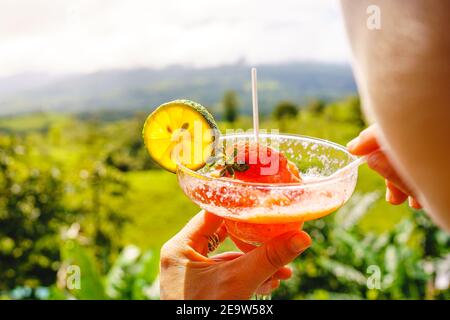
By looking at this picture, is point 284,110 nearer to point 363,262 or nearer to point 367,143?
point 363,262

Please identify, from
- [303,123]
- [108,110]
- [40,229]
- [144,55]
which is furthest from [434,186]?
[144,55]

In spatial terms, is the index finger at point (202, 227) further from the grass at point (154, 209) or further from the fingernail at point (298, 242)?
the grass at point (154, 209)

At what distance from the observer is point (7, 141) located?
319cm

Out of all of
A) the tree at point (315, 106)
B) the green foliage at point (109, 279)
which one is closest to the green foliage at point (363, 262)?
the green foliage at point (109, 279)

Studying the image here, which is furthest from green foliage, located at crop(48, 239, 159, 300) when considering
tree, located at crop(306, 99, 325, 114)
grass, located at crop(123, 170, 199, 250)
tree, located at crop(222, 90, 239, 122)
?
tree, located at crop(306, 99, 325, 114)

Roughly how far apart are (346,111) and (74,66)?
2675 millimetres

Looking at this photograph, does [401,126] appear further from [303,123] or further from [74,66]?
[74,66]

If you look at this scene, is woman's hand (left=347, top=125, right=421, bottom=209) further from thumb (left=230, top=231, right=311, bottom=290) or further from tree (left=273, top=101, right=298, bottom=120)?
tree (left=273, top=101, right=298, bottom=120)

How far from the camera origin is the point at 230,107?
4844 mm

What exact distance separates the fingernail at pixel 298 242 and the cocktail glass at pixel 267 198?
0.04 m

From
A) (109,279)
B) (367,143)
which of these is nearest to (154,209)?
(109,279)

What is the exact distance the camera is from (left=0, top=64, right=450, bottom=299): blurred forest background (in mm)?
2826

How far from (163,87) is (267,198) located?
5.08 m

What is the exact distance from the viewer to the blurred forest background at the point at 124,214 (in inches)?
111
